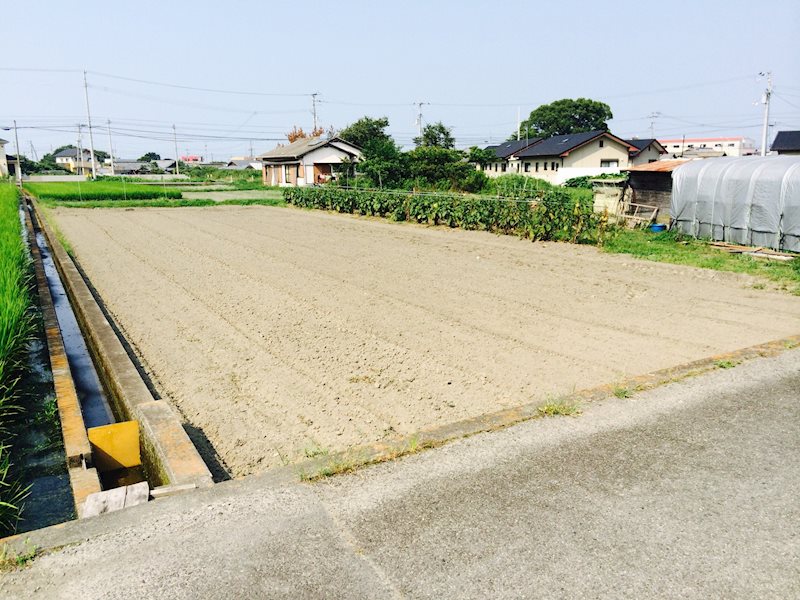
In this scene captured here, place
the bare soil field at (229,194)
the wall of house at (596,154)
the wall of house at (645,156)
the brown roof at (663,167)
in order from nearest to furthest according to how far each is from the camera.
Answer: the brown roof at (663,167), the bare soil field at (229,194), the wall of house at (596,154), the wall of house at (645,156)

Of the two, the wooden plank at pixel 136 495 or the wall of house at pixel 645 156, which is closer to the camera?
the wooden plank at pixel 136 495

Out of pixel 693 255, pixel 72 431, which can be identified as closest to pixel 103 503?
pixel 72 431

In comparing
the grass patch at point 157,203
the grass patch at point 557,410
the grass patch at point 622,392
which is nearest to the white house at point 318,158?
the grass patch at point 157,203

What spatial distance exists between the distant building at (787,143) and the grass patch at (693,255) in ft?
78.1

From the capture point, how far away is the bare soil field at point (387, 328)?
527cm

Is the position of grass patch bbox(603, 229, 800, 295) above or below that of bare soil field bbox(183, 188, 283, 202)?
below

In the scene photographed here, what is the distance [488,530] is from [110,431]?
3.08 m

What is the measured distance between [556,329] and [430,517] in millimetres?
5078

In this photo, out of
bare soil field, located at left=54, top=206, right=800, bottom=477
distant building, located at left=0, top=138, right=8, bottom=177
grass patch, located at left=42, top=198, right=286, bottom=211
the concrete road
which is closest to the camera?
the concrete road

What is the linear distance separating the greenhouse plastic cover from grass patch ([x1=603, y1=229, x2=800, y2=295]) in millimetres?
564

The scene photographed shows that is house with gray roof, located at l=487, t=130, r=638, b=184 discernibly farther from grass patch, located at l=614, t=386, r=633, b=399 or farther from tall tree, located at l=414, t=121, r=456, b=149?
grass patch, located at l=614, t=386, r=633, b=399

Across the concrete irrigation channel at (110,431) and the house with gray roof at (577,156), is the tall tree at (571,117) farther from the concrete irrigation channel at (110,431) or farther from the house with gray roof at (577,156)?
the concrete irrigation channel at (110,431)

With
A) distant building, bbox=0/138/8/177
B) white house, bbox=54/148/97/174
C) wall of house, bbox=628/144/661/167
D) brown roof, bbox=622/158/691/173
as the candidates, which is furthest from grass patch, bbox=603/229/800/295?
white house, bbox=54/148/97/174

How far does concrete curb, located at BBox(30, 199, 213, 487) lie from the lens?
3.79 metres
